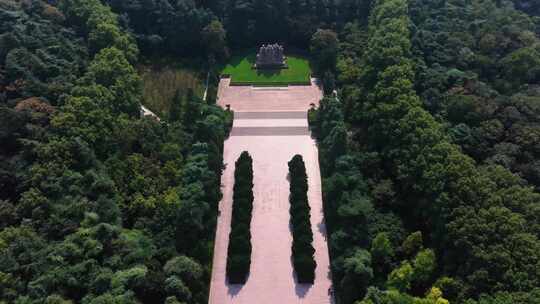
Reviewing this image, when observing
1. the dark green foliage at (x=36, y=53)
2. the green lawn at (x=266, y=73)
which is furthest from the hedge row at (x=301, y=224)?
the dark green foliage at (x=36, y=53)

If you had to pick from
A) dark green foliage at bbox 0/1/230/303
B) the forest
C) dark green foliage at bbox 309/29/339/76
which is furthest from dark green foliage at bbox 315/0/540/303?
Result: dark green foliage at bbox 0/1/230/303

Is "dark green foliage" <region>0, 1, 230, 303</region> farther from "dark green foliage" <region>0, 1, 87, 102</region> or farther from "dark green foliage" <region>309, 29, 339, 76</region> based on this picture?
"dark green foliage" <region>309, 29, 339, 76</region>

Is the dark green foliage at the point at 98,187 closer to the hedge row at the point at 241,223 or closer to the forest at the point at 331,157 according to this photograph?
the forest at the point at 331,157

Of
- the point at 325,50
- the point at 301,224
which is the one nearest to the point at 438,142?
the point at 301,224

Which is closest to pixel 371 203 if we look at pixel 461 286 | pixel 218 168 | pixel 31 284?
pixel 461 286

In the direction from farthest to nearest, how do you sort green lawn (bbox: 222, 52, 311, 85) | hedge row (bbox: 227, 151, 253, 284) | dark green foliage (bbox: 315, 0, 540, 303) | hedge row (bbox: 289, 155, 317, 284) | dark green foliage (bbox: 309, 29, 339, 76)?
green lawn (bbox: 222, 52, 311, 85) < dark green foliage (bbox: 309, 29, 339, 76) < hedge row (bbox: 227, 151, 253, 284) < hedge row (bbox: 289, 155, 317, 284) < dark green foliage (bbox: 315, 0, 540, 303)

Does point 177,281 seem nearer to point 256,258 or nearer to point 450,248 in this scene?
point 256,258

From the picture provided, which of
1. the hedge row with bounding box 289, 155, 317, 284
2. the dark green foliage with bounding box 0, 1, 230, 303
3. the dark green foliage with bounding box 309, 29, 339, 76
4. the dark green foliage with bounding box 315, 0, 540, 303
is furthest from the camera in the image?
the dark green foliage with bounding box 309, 29, 339, 76
